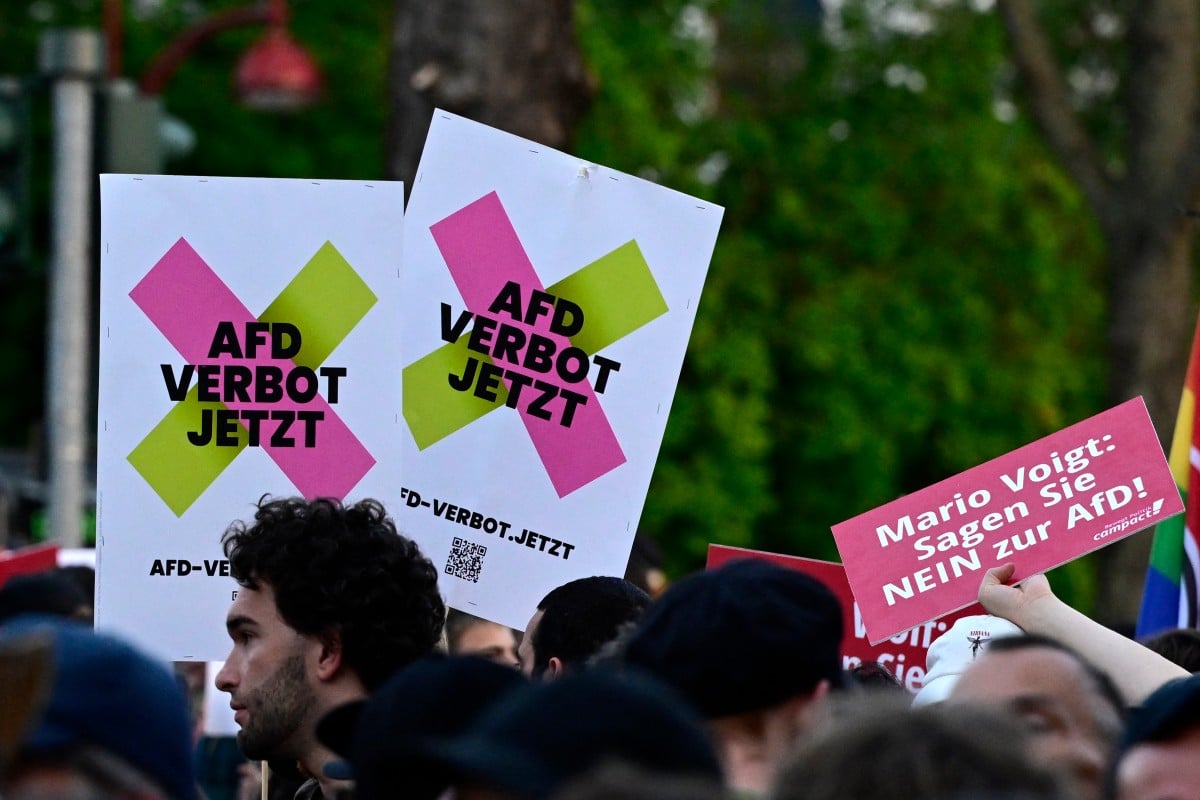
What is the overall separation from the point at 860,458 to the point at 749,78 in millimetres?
4478

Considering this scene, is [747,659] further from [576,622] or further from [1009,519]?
[1009,519]

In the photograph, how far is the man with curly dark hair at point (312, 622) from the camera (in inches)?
157

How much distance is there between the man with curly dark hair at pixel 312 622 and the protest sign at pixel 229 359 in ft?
1.30

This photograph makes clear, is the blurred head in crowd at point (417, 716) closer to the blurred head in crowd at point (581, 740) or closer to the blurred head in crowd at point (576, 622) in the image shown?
the blurred head in crowd at point (581, 740)

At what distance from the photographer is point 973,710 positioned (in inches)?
89.4

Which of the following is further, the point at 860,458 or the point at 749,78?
the point at 749,78

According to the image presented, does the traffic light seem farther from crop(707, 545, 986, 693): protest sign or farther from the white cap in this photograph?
the white cap

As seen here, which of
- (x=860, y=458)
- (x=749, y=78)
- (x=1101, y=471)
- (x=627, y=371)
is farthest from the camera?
(x=749, y=78)

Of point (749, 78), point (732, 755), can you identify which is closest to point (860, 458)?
point (749, 78)

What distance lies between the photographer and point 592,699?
7.25 ft

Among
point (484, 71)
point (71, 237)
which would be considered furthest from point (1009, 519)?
point (71, 237)

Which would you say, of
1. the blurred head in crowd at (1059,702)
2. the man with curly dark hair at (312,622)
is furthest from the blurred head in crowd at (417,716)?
the man with curly dark hair at (312,622)

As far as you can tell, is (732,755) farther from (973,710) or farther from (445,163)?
(445,163)

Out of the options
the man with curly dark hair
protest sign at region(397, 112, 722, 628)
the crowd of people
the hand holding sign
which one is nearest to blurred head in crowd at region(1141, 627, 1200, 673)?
the crowd of people
